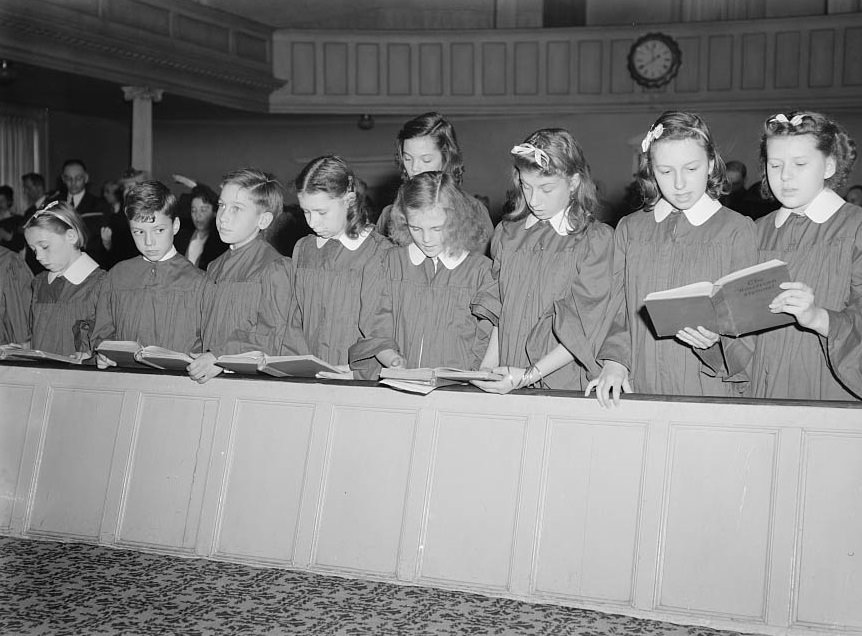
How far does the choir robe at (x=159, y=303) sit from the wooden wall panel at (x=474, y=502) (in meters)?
1.42

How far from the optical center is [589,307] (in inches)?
133

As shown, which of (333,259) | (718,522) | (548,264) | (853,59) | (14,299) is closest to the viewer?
(718,522)

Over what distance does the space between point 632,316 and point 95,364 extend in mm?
2068

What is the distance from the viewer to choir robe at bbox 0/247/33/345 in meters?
4.77

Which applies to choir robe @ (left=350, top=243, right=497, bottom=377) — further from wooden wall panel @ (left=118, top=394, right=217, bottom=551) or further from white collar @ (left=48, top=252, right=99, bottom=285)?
white collar @ (left=48, top=252, right=99, bottom=285)

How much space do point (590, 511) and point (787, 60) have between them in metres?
8.97

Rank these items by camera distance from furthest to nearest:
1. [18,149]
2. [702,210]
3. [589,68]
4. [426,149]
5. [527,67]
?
[18,149] < [527,67] < [589,68] < [426,149] < [702,210]

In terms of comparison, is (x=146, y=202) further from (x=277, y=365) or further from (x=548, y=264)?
(x=548, y=264)

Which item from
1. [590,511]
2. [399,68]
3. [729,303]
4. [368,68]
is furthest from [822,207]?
[368,68]

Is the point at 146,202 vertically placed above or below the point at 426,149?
below

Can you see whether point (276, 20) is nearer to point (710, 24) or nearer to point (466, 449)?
point (710, 24)

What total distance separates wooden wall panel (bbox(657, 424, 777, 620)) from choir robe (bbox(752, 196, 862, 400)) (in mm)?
383

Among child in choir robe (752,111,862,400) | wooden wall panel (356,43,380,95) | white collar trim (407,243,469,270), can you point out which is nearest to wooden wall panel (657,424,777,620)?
child in choir robe (752,111,862,400)

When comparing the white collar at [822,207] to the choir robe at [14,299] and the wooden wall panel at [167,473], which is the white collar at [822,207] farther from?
the choir robe at [14,299]
